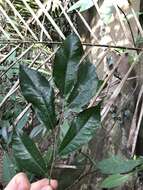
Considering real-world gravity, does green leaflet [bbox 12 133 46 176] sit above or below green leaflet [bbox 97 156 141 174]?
above

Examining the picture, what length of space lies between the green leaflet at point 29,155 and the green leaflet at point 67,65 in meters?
0.08

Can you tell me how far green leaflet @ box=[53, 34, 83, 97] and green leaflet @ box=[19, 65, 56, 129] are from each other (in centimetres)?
2

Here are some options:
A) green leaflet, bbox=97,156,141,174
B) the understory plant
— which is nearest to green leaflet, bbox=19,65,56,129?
the understory plant

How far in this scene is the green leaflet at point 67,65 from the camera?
22.7 inches

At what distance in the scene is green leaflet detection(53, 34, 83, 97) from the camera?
22.7 inches

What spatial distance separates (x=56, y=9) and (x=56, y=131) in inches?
63.9

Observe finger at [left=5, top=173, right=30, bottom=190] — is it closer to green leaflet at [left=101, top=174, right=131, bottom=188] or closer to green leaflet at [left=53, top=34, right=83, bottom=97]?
green leaflet at [left=53, top=34, right=83, bottom=97]

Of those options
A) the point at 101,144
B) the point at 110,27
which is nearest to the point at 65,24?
the point at 110,27

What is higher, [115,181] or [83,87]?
[83,87]

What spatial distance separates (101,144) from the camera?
1229mm

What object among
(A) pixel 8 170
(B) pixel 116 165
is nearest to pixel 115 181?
(B) pixel 116 165

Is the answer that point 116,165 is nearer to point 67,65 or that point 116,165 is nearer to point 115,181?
point 115,181

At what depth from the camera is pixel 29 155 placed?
0.56 meters

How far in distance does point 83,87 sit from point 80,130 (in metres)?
0.06
